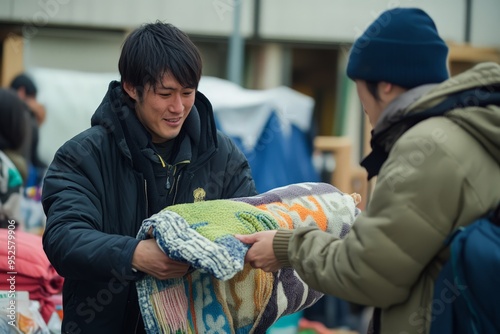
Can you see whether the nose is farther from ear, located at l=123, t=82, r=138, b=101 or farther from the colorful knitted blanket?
the colorful knitted blanket

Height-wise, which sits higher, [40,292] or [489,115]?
[489,115]

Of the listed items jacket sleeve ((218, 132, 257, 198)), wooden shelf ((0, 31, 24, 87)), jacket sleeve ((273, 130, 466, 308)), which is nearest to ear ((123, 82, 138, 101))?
jacket sleeve ((218, 132, 257, 198))

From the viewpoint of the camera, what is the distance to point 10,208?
194 inches

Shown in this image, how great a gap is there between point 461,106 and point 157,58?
1.13 metres

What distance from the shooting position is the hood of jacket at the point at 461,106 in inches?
92.0

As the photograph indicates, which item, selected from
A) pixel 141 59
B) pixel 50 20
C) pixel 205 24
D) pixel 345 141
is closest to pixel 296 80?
pixel 205 24

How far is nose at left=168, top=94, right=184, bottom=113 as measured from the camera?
3076 mm

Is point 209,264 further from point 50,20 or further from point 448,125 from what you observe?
point 50,20

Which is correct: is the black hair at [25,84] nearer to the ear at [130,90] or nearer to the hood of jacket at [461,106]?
the ear at [130,90]

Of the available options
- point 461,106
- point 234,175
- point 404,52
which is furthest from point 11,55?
point 461,106

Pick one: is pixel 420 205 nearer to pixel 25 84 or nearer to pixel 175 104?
pixel 175 104

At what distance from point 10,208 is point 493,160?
324 cm

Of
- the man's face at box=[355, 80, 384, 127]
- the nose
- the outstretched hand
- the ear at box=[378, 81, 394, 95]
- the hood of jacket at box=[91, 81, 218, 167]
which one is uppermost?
the ear at box=[378, 81, 394, 95]

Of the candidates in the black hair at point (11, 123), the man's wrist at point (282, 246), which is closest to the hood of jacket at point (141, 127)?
the man's wrist at point (282, 246)
